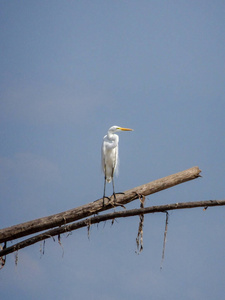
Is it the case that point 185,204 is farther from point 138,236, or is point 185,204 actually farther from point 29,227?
point 29,227

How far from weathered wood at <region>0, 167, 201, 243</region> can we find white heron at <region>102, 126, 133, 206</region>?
7.32ft

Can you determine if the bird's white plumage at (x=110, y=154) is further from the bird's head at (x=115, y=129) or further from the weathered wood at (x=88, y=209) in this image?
the weathered wood at (x=88, y=209)

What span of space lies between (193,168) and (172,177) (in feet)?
1.31

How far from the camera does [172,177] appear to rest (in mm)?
7215

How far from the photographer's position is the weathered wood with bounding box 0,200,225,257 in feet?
20.8

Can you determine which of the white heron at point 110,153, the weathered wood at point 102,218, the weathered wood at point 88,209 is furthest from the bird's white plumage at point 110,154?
the weathered wood at point 102,218

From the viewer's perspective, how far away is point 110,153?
9.55 metres

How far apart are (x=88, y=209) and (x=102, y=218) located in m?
0.47

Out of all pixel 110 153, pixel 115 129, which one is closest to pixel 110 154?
pixel 110 153

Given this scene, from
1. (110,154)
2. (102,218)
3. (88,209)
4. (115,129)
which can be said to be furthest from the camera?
(110,154)

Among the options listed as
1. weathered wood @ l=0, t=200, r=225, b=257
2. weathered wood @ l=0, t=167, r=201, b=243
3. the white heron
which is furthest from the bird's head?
weathered wood @ l=0, t=200, r=225, b=257

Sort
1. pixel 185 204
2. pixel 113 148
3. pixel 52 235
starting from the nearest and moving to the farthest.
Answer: pixel 185 204
pixel 52 235
pixel 113 148

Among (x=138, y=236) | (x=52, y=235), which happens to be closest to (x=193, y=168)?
(x=138, y=236)

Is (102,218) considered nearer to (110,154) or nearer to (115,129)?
(110,154)
